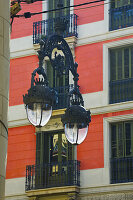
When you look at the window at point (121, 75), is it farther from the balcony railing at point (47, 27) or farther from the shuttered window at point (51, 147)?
the shuttered window at point (51, 147)

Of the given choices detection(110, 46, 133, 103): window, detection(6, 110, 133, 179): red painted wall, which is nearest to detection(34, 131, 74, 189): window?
detection(6, 110, 133, 179): red painted wall

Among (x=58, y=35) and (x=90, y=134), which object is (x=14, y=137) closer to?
(x=90, y=134)

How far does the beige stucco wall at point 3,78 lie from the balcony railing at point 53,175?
47.2 feet

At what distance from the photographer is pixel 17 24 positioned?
1098 inches

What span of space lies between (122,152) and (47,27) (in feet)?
22.3

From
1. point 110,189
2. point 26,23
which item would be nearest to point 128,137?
point 110,189

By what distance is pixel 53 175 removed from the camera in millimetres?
24562

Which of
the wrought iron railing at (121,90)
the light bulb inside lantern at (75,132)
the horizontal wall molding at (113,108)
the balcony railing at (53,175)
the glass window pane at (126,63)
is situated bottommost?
the light bulb inside lantern at (75,132)

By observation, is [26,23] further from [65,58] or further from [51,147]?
[65,58]

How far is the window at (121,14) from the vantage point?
25.0 metres

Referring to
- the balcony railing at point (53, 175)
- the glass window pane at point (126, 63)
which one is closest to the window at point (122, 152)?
the balcony railing at point (53, 175)

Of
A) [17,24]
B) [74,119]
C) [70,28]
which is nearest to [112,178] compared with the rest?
[70,28]

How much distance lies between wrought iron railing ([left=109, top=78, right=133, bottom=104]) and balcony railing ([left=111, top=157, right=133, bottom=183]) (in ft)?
7.99

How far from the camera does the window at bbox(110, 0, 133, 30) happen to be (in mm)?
25000
